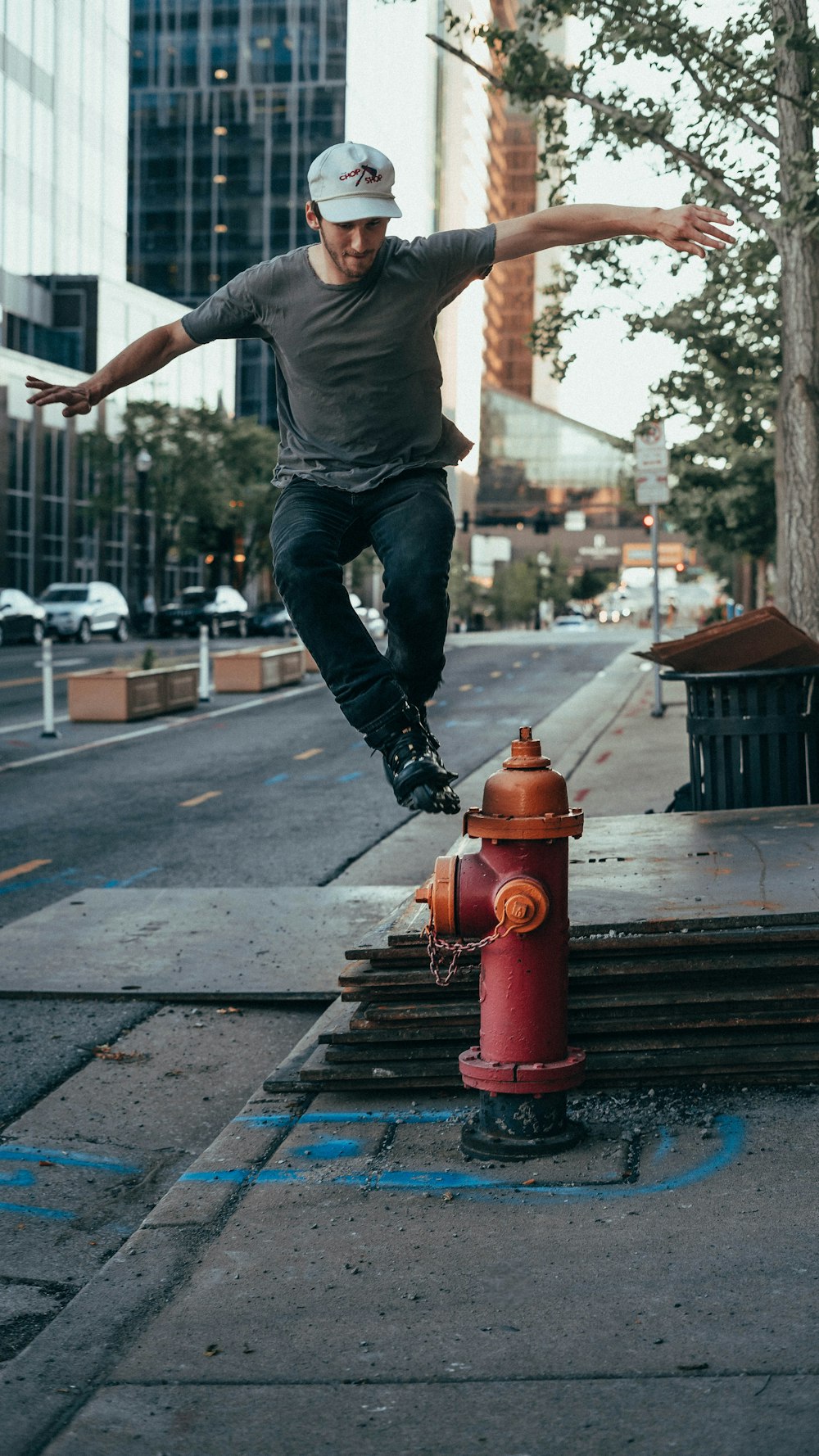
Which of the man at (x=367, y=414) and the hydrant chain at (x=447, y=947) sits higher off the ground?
the man at (x=367, y=414)

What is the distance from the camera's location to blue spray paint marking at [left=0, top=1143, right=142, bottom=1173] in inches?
178

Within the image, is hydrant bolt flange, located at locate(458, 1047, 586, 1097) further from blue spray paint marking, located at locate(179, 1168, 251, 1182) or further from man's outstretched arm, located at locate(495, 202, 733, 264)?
man's outstretched arm, located at locate(495, 202, 733, 264)

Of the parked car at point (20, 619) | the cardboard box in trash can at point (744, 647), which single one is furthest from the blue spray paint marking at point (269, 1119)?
the parked car at point (20, 619)

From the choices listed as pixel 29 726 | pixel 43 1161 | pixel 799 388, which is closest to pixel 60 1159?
pixel 43 1161

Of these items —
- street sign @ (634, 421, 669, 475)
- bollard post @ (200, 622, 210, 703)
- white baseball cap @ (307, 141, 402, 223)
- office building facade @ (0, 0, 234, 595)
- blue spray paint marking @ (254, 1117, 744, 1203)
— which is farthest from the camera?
office building facade @ (0, 0, 234, 595)

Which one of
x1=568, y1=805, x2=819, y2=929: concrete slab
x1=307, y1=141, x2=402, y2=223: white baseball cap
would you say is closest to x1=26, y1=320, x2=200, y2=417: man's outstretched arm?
x1=307, y1=141, x2=402, y2=223: white baseball cap

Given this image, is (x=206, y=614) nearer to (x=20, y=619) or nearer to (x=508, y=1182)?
(x=20, y=619)

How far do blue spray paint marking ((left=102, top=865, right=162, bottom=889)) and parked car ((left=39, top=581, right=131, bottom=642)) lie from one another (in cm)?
3714

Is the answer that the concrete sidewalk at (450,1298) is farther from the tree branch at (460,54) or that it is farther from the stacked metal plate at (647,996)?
the tree branch at (460,54)

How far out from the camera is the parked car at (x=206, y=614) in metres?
52.0

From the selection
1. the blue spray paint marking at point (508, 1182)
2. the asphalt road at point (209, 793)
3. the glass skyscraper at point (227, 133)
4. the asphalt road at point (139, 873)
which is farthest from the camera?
the glass skyscraper at point (227, 133)

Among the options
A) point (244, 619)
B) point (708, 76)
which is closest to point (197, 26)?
point (244, 619)

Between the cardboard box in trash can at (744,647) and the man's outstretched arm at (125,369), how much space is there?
325 centimetres

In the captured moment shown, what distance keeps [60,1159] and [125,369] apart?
2.34 m
